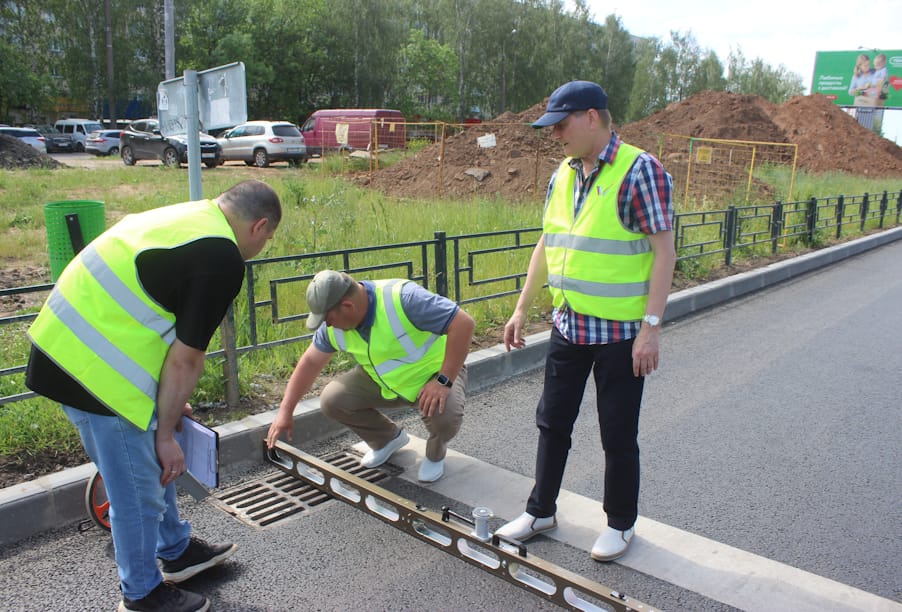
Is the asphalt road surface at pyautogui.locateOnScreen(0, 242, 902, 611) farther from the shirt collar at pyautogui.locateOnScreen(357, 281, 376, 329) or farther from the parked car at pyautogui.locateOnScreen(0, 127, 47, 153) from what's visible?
the parked car at pyautogui.locateOnScreen(0, 127, 47, 153)

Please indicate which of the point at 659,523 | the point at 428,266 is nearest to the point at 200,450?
the point at 659,523

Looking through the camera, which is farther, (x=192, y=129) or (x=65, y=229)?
(x=65, y=229)

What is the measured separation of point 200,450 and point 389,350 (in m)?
1.14

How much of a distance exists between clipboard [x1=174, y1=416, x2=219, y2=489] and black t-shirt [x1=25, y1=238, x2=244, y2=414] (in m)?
0.37

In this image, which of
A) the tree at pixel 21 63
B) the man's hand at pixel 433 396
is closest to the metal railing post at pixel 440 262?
the man's hand at pixel 433 396

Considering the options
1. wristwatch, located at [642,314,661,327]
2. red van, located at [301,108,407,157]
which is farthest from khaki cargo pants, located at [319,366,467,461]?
red van, located at [301,108,407,157]

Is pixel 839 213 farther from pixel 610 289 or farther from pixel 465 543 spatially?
Answer: pixel 465 543

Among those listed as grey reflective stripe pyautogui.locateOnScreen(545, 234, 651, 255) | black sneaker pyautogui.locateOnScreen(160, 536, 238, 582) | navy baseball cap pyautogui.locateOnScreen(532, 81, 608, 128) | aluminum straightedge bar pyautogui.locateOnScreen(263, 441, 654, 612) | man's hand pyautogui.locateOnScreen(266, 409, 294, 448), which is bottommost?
black sneaker pyautogui.locateOnScreen(160, 536, 238, 582)

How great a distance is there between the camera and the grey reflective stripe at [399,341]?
11.2ft

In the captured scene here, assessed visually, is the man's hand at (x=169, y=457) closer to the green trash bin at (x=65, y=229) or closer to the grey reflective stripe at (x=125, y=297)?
the grey reflective stripe at (x=125, y=297)

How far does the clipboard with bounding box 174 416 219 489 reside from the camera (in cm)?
251

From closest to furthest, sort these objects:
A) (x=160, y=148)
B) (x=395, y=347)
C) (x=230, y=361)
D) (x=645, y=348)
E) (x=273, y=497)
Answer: (x=645, y=348) → (x=395, y=347) → (x=273, y=497) → (x=230, y=361) → (x=160, y=148)

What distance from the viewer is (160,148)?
2330cm

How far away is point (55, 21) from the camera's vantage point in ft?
154
